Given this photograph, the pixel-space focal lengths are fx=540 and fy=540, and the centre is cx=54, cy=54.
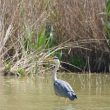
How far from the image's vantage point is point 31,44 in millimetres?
13812

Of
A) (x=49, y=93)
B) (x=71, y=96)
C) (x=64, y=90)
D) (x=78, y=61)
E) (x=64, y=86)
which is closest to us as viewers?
(x=71, y=96)

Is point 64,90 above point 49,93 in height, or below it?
above

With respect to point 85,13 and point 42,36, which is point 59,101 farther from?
point 85,13

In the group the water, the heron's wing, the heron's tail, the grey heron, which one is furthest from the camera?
the heron's wing

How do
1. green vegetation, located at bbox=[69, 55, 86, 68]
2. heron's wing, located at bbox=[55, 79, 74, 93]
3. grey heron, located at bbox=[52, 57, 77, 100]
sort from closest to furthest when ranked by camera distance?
1. grey heron, located at bbox=[52, 57, 77, 100]
2. heron's wing, located at bbox=[55, 79, 74, 93]
3. green vegetation, located at bbox=[69, 55, 86, 68]

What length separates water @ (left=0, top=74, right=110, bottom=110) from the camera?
28.8 ft

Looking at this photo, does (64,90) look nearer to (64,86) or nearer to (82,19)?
(64,86)

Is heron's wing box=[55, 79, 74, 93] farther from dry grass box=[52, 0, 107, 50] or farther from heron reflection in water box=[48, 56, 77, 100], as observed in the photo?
dry grass box=[52, 0, 107, 50]

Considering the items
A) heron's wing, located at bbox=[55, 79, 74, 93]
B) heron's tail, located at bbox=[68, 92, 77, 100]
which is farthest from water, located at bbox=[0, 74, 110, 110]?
heron's wing, located at bbox=[55, 79, 74, 93]

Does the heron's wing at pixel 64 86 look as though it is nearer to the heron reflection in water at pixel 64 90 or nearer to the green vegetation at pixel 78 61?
the heron reflection in water at pixel 64 90

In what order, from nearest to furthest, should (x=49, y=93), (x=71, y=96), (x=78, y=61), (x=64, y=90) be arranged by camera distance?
(x=71, y=96)
(x=64, y=90)
(x=49, y=93)
(x=78, y=61)

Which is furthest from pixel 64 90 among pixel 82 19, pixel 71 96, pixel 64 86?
pixel 82 19

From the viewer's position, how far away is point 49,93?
10414mm

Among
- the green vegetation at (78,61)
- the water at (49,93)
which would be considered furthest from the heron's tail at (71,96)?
the green vegetation at (78,61)
